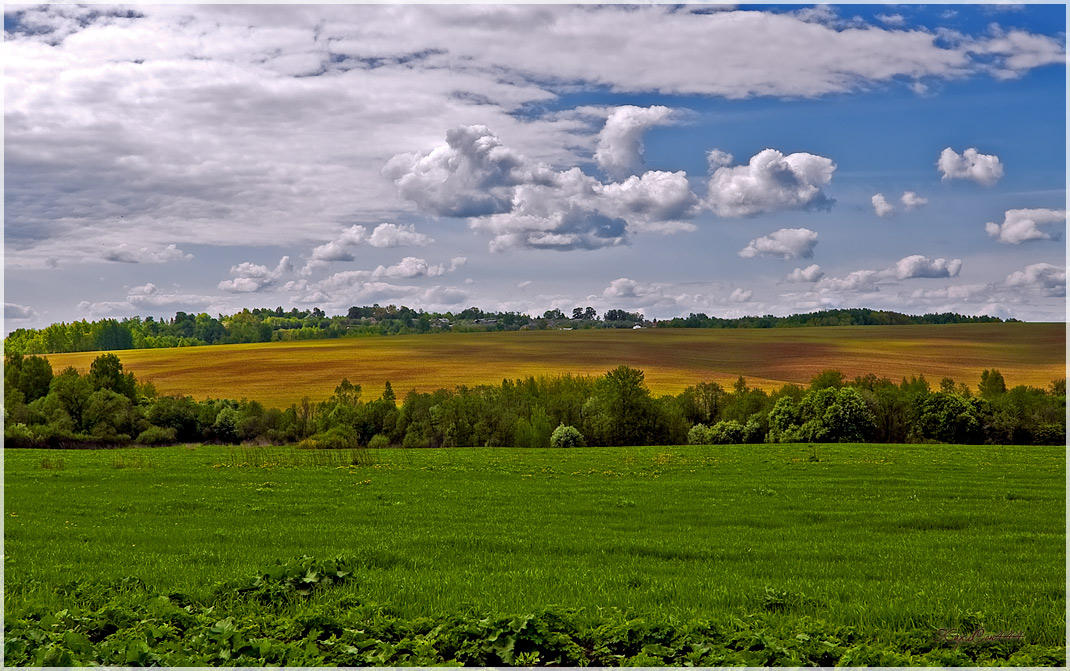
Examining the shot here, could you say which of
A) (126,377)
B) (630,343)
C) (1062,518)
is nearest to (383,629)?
(1062,518)

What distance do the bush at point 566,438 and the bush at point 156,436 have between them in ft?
113

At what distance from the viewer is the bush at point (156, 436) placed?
241 feet

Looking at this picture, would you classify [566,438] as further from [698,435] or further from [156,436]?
[156,436]

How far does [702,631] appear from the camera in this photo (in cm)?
1105

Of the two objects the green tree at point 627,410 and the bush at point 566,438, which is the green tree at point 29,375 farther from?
the green tree at point 627,410

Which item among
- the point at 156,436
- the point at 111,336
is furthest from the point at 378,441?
the point at 111,336

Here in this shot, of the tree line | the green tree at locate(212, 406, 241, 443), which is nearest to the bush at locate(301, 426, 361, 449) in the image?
the tree line

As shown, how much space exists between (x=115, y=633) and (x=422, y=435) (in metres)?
67.5

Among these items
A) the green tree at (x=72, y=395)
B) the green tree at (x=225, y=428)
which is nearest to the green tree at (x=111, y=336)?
the green tree at (x=72, y=395)

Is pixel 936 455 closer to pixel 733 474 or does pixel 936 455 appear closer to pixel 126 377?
pixel 733 474

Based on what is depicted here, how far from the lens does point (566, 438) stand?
7094 cm

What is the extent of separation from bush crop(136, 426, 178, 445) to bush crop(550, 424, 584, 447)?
34565 millimetres

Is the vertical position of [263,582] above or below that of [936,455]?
above

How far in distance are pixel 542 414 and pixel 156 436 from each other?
3476 cm
